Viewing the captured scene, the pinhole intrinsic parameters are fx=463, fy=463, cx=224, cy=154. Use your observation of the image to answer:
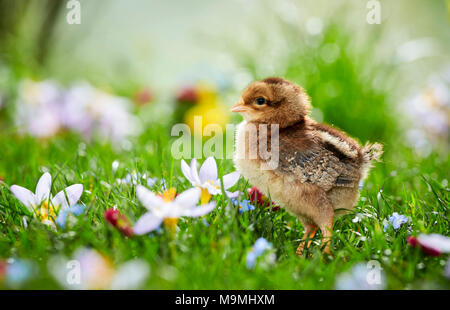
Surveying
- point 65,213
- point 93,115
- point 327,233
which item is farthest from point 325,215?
point 93,115

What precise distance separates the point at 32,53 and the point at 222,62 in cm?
243

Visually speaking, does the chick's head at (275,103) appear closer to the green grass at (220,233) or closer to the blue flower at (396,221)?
the green grass at (220,233)

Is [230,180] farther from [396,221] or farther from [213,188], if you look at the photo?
[396,221]

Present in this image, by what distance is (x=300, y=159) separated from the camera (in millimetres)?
1722

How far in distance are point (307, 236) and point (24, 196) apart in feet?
3.53

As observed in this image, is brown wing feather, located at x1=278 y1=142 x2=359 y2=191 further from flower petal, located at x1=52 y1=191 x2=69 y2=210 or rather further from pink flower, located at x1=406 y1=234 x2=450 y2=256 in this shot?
flower petal, located at x1=52 y1=191 x2=69 y2=210

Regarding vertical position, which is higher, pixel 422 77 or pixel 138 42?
pixel 138 42

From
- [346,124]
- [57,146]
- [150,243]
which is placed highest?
[346,124]

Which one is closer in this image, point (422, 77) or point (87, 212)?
point (87, 212)
